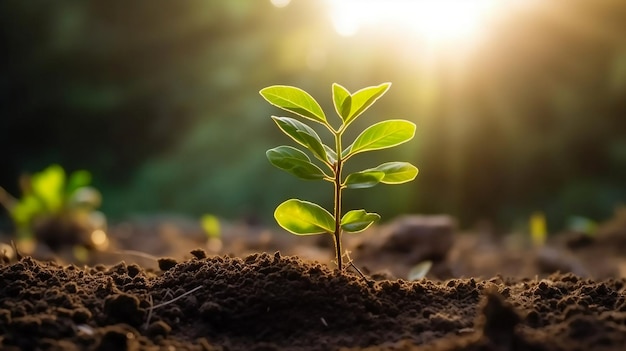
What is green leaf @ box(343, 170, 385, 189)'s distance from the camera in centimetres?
140

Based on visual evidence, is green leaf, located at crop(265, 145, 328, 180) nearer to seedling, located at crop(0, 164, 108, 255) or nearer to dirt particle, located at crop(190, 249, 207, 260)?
dirt particle, located at crop(190, 249, 207, 260)

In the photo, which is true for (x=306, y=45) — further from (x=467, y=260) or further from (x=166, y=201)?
(x=467, y=260)

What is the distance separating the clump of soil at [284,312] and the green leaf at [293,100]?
13.3 inches

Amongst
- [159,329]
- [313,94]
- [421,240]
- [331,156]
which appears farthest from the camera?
[313,94]

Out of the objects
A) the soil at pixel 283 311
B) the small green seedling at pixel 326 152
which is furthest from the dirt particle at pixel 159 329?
the small green seedling at pixel 326 152

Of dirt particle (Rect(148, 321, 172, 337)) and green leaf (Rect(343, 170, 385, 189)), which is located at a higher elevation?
green leaf (Rect(343, 170, 385, 189))

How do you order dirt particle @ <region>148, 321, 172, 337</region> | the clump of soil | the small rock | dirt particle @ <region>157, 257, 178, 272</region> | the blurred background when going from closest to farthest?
the clump of soil < dirt particle @ <region>148, 321, 172, 337</region> < dirt particle @ <region>157, 257, 178, 272</region> < the small rock < the blurred background

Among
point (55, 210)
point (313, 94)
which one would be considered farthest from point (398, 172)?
point (313, 94)

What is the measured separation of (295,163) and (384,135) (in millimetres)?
206

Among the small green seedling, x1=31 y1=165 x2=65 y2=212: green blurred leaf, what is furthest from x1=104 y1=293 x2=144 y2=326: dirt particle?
x1=31 y1=165 x2=65 y2=212: green blurred leaf

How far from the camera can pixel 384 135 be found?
141 cm

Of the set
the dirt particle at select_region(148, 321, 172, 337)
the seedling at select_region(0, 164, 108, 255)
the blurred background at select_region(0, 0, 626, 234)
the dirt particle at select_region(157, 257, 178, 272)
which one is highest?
the blurred background at select_region(0, 0, 626, 234)

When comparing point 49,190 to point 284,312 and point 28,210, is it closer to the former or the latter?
point 28,210

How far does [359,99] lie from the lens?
4.62 feet
